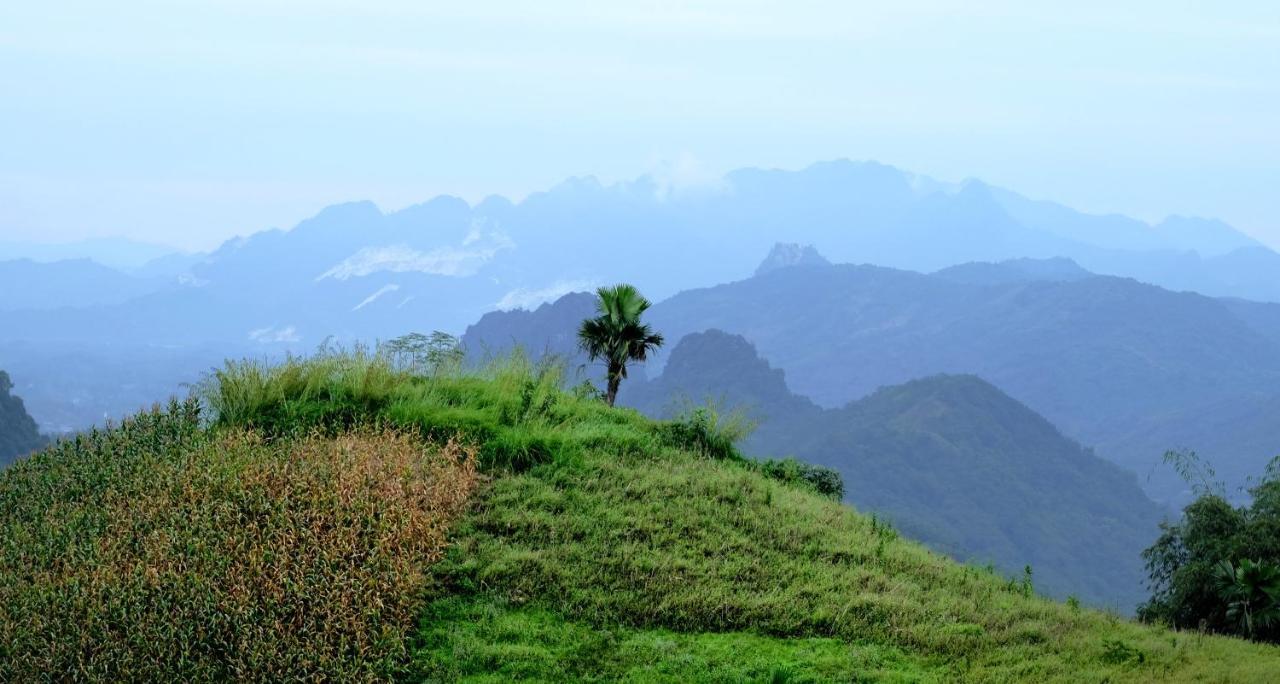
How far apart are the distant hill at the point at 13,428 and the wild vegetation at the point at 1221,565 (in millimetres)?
110110

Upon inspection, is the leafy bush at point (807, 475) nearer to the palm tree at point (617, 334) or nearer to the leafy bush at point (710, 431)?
the leafy bush at point (710, 431)

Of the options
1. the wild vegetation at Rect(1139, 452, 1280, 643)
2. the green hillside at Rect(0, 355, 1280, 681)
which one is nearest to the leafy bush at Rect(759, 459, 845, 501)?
the green hillside at Rect(0, 355, 1280, 681)

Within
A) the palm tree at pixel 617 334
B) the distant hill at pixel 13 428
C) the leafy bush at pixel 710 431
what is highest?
the palm tree at pixel 617 334

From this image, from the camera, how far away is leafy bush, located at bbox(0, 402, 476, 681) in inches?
324

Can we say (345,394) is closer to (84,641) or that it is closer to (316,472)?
(316,472)

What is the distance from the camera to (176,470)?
11625mm

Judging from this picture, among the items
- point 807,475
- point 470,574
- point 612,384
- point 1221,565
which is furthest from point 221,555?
point 1221,565

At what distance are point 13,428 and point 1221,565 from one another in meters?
119

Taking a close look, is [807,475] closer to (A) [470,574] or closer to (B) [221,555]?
(A) [470,574]

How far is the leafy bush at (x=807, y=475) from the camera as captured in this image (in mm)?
15414

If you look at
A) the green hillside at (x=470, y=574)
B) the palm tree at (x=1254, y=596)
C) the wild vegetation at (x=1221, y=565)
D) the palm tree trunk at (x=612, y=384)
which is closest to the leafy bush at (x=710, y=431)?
the green hillside at (x=470, y=574)

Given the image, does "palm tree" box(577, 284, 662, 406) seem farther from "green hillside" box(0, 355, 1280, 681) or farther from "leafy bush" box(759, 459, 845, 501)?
"green hillside" box(0, 355, 1280, 681)

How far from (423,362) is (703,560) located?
7.23 metres

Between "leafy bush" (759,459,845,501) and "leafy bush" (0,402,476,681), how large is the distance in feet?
16.8
